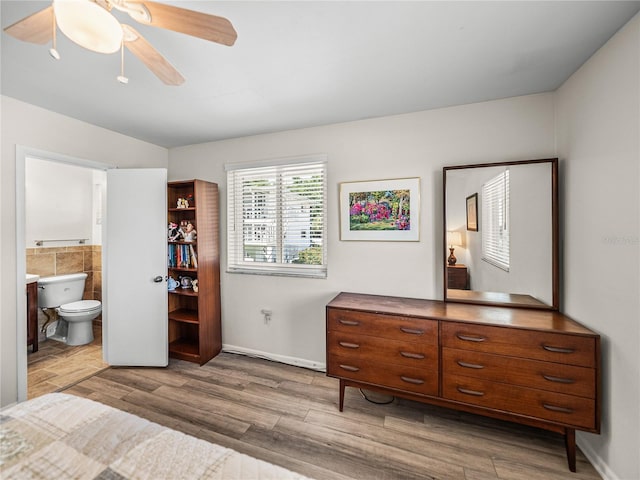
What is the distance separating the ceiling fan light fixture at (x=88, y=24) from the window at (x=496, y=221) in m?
2.41

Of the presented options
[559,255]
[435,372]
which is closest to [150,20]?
[435,372]

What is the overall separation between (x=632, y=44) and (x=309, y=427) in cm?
292

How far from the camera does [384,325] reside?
2.01 metres

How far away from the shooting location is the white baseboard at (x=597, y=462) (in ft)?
4.99

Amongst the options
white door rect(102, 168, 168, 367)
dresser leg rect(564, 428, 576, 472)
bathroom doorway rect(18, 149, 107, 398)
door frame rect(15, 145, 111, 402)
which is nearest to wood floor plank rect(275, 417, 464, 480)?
dresser leg rect(564, 428, 576, 472)

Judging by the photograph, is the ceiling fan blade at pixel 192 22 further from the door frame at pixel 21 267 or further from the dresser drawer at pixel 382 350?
the door frame at pixel 21 267

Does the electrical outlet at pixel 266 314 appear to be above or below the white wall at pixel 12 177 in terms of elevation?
below

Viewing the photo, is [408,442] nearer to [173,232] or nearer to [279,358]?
[279,358]

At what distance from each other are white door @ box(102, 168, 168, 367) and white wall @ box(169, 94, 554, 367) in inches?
25.1

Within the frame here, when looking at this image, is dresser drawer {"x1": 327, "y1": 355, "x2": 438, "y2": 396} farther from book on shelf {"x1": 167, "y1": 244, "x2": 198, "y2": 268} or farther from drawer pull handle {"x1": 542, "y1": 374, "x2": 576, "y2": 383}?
book on shelf {"x1": 167, "y1": 244, "x2": 198, "y2": 268}

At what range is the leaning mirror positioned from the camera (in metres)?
2.01

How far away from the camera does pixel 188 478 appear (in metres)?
0.83

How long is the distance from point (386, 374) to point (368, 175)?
1.70 meters

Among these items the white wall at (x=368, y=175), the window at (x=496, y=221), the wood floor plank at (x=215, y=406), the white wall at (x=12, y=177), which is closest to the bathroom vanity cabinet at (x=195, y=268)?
the white wall at (x=368, y=175)
